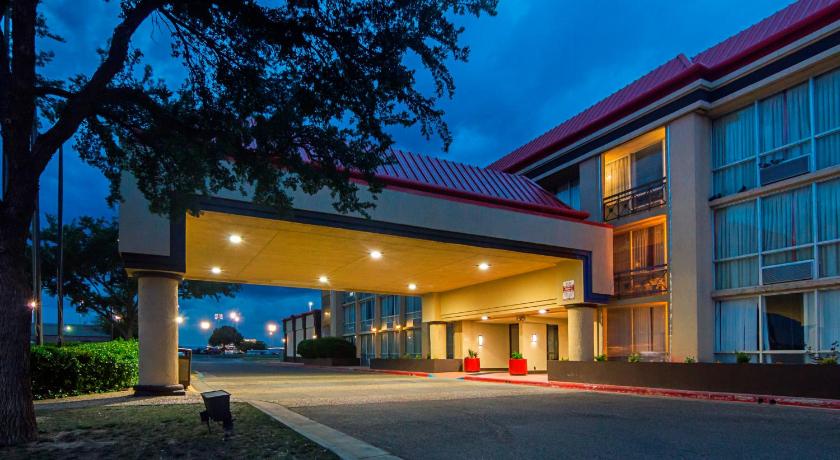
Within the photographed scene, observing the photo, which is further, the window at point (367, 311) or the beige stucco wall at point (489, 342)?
the window at point (367, 311)

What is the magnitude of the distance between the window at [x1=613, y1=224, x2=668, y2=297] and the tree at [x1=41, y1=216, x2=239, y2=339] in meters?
29.0

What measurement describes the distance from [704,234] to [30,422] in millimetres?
19467

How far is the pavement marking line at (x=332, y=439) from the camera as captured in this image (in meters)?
7.40

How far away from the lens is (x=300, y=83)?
10719mm

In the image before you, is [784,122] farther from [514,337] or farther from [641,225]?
[514,337]

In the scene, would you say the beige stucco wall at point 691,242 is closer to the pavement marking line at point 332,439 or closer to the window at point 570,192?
the window at point 570,192

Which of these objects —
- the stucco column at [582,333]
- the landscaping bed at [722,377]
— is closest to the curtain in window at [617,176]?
the stucco column at [582,333]

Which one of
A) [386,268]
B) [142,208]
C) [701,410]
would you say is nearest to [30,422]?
[142,208]

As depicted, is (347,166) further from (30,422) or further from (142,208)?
(142,208)

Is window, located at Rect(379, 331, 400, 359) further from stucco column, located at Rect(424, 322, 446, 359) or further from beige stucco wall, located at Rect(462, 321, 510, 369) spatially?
beige stucco wall, located at Rect(462, 321, 510, 369)

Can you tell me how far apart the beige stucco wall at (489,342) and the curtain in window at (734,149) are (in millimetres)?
17061

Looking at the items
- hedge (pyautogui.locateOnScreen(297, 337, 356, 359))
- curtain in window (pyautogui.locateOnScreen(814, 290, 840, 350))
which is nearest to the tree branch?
curtain in window (pyautogui.locateOnScreen(814, 290, 840, 350))

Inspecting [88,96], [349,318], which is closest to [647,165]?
[88,96]

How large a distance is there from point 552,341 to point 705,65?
18340mm
